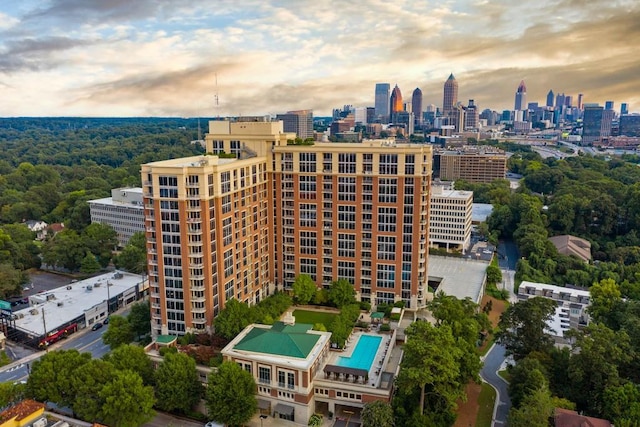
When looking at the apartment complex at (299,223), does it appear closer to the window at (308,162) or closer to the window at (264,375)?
the window at (308,162)

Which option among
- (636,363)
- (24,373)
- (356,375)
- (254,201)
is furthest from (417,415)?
(24,373)

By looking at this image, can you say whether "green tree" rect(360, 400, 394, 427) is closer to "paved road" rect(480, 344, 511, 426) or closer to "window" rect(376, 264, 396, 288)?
"paved road" rect(480, 344, 511, 426)

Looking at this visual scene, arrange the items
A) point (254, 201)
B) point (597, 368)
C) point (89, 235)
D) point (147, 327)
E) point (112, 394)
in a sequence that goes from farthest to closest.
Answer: point (89, 235)
point (254, 201)
point (147, 327)
point (597, 368)
point (112, 394)

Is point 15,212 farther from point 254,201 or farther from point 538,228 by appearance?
point 538,228

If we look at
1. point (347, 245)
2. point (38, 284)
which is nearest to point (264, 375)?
point (347, 245)

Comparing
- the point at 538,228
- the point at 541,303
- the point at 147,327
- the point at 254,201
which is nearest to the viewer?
the point at 541,303

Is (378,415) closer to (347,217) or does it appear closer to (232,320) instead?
(232,320)

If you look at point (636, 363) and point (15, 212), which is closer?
point (636, 363)
